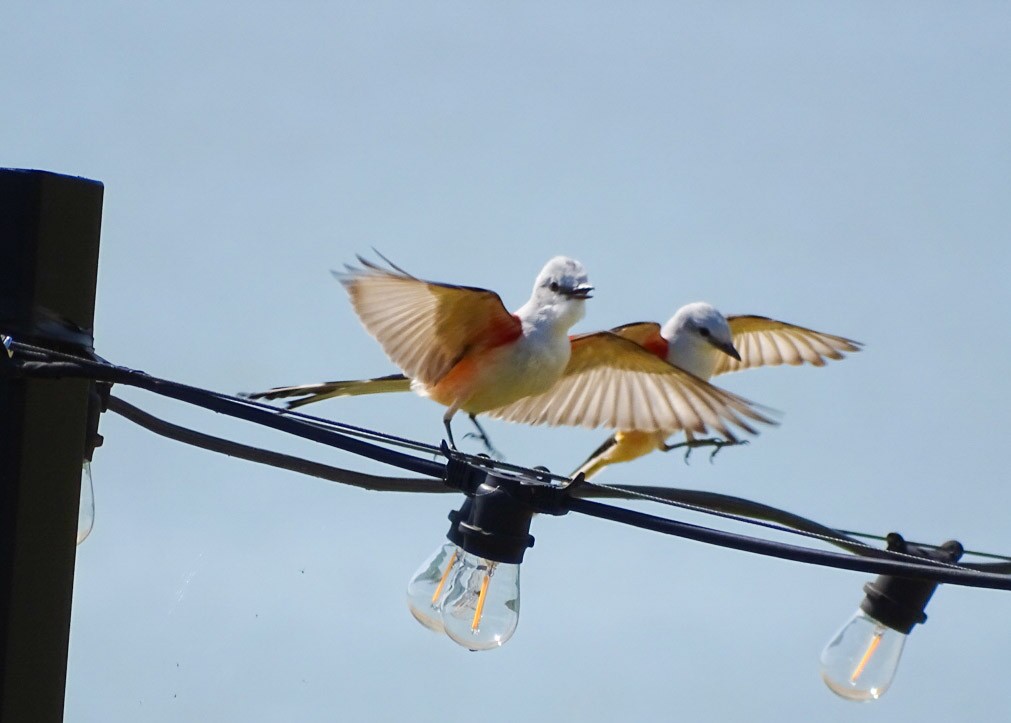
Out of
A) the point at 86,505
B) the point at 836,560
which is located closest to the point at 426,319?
the point at 86,505

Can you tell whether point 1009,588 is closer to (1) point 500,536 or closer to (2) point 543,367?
(1) point 500,536

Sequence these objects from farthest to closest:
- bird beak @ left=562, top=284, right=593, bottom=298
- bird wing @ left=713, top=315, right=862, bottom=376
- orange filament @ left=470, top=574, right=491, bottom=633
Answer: bird wing @ left=713, top=315, right=862, bottom=376 → bird beak @ left=562, top=284, right=593, bottom=298 → orange filament @ left=470, top=574, right=491, bottom=633

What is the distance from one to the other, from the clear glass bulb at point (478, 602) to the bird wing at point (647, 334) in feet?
9.92

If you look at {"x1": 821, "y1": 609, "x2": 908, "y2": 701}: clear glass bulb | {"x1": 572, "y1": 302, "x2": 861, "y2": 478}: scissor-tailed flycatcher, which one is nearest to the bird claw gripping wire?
{"x1": 572, "y1": 302, "x2": 861, "y2": 478}: scissor-tailed flycatcher

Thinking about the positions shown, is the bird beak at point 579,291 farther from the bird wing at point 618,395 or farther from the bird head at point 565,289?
the bird wing at point 618,395

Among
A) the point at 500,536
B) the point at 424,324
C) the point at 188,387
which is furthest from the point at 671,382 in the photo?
A: the point at 188,387

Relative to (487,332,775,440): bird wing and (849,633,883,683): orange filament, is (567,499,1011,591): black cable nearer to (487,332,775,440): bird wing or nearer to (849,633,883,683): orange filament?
(849,633,883,683): orange filament

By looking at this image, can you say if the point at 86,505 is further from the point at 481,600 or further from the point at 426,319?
the point at 426,319

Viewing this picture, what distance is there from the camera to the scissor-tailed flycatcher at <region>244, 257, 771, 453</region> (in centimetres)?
486

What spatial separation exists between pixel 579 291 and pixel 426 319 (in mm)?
599

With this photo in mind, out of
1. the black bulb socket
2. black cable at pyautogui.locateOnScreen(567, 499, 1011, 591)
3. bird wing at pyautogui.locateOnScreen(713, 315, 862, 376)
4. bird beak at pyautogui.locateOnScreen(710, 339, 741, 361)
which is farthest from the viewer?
bird wing at pyautogui.locateOnScreen(713, 315, 862, 376)

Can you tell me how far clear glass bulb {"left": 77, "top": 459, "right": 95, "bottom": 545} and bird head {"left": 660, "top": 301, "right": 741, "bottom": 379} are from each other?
3.17 m

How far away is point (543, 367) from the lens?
498 centimetres

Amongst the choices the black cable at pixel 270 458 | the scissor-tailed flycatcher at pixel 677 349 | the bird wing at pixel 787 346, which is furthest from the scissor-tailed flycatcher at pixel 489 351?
the bird wing at pixel 787 346
